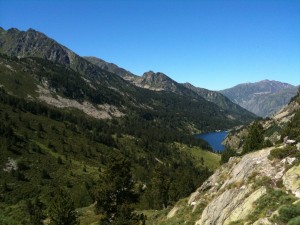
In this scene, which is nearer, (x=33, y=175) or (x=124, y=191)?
(x=124, y=191)

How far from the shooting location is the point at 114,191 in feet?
149

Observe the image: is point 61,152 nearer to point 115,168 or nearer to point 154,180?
point 154,180

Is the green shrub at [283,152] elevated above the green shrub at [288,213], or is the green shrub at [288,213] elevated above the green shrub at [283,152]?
the green shrub at [283,152]

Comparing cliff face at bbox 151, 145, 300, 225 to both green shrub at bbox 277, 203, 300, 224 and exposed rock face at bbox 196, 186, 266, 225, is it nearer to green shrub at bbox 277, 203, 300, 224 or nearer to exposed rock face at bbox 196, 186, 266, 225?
exposed rock face at bbox 196, 186, 266, 225

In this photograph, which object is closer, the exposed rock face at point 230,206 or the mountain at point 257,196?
the mountain at point 257,196

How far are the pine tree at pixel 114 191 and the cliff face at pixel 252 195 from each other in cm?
784

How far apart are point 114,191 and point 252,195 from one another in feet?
68.5

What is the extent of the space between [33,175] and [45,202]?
30154 mm

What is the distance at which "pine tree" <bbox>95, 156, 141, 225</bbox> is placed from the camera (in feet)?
148

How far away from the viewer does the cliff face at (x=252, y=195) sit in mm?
26703

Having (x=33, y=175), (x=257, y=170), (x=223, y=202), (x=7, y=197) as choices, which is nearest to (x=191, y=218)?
(x=223, y=202)

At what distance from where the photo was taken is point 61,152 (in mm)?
194875

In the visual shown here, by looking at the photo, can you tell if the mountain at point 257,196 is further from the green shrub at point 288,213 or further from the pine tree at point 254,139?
the pine tree at point 254,139

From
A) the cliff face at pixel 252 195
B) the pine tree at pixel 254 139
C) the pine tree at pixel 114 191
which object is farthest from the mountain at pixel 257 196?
the pine tree at pixel 254 139
